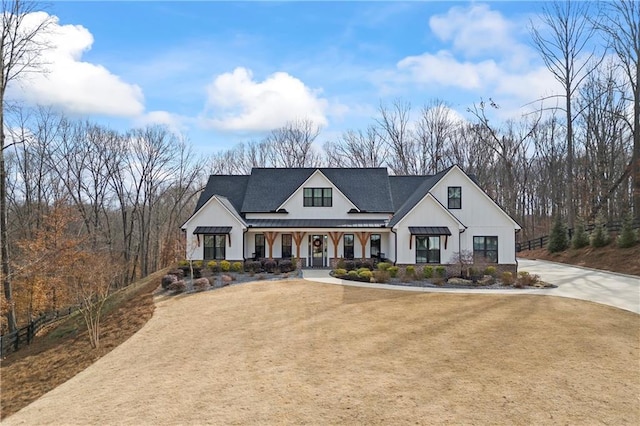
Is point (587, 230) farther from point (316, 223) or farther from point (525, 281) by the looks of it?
point (316, 223)

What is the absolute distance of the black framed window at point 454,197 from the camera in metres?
24.3

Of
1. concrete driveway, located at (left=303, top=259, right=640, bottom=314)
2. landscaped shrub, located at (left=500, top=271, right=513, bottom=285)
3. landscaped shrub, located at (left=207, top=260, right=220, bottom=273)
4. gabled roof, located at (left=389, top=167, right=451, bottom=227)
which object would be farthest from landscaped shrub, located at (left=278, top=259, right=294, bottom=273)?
landscaped shrub, located at (left=500, top=271, right=513, bottom=285)

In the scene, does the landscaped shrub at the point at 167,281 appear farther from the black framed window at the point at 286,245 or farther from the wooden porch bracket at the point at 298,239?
the wooden porch bracket at the point at 298,239

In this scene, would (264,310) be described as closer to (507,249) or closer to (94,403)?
(94,403)

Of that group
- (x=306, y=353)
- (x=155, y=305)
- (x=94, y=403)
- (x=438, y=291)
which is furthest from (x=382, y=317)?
(x=155, y=305)

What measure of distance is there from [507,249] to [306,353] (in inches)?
687

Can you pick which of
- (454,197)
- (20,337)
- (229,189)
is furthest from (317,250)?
(20,337)

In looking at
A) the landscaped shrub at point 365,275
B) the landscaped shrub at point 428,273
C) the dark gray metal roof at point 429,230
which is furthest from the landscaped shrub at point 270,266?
the landscaped shrub at point 428,273

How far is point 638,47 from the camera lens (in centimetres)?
2866

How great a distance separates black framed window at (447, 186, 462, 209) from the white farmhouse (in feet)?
0.19

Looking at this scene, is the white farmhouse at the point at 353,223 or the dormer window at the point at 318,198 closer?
the white farmhouse at the point at 353,223

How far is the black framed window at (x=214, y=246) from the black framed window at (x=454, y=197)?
47.1 ft

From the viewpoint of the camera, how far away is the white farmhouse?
2336 centimetres

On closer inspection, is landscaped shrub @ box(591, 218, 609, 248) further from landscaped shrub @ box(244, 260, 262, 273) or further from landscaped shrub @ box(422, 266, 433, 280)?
landscaped shrub @ box(244, 260, 262, 273)
